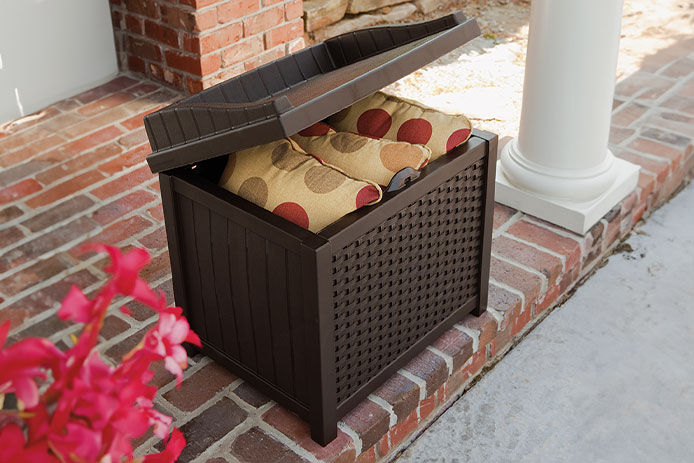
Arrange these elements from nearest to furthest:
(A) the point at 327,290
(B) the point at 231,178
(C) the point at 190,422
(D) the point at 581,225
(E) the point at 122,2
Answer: (A) the point at 327,290 → (B) the point at 231,178 → (C) the point at 190,422 → (D) the point at 581,225 → (E) the point at 122,2

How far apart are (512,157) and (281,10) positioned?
128 centimetres

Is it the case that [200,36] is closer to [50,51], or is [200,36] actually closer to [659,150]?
[50,51]

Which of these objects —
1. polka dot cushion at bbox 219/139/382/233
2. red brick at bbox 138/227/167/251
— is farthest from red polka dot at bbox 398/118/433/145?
red brick at bbox 138/227/167/251

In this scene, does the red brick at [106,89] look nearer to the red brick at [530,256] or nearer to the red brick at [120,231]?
the red brick at [120,231]

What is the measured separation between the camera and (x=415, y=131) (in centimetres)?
200

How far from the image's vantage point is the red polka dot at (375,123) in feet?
6.70

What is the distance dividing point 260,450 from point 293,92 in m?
0.83

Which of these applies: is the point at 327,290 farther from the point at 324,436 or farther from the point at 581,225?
the point at 581,225

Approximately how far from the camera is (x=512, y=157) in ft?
9.23

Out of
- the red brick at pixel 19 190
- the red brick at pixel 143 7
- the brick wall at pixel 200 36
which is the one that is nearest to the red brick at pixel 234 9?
the brick wall at pixel 200 36

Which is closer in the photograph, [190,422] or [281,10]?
[190,422]

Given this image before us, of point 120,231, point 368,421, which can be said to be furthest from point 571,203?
point 120,231

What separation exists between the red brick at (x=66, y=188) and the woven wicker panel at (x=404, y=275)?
1.42 m

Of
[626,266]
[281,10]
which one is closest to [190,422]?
[626,266]
